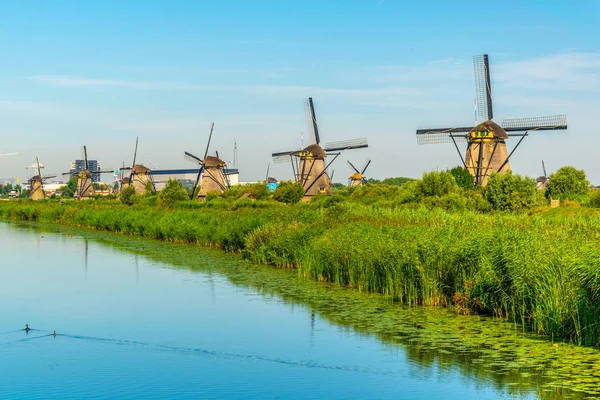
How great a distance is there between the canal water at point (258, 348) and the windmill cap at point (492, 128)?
2969cm

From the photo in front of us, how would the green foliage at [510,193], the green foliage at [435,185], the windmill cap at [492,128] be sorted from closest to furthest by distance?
the green foliage at [510,193] → the green foliage at [435,185] → the windmill cap at [492,128]

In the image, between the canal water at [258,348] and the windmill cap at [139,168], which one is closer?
the canal water at [258,348]

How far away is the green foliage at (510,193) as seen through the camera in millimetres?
33984

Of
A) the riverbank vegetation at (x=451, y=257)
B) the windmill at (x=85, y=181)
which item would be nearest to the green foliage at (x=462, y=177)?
the riverbank vegetation at (x=451, y=257)

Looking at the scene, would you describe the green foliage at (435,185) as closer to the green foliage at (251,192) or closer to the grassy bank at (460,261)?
the grassy bank at (460,261)

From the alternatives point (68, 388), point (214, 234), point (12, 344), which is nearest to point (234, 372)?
point (68, 388)

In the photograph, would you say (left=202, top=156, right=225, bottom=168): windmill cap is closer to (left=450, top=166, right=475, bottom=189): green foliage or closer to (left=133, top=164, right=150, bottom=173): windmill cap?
(left=133, top=164, right=150, bottom=173): windmill cap

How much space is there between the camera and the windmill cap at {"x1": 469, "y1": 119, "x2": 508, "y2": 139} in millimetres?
46969

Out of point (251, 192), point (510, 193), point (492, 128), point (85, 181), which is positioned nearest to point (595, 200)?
point (510, 193)

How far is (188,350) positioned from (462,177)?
111ft

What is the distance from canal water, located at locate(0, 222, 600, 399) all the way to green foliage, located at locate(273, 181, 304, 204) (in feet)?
116

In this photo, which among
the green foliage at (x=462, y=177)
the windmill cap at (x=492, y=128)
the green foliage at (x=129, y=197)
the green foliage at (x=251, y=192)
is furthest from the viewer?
the green foliage at (x=129, y=197)

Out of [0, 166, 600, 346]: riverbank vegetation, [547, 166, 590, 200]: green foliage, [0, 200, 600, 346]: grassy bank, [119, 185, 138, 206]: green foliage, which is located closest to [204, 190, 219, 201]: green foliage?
[119, 185, 138, 206]: green foliage

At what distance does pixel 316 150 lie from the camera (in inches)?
2473
